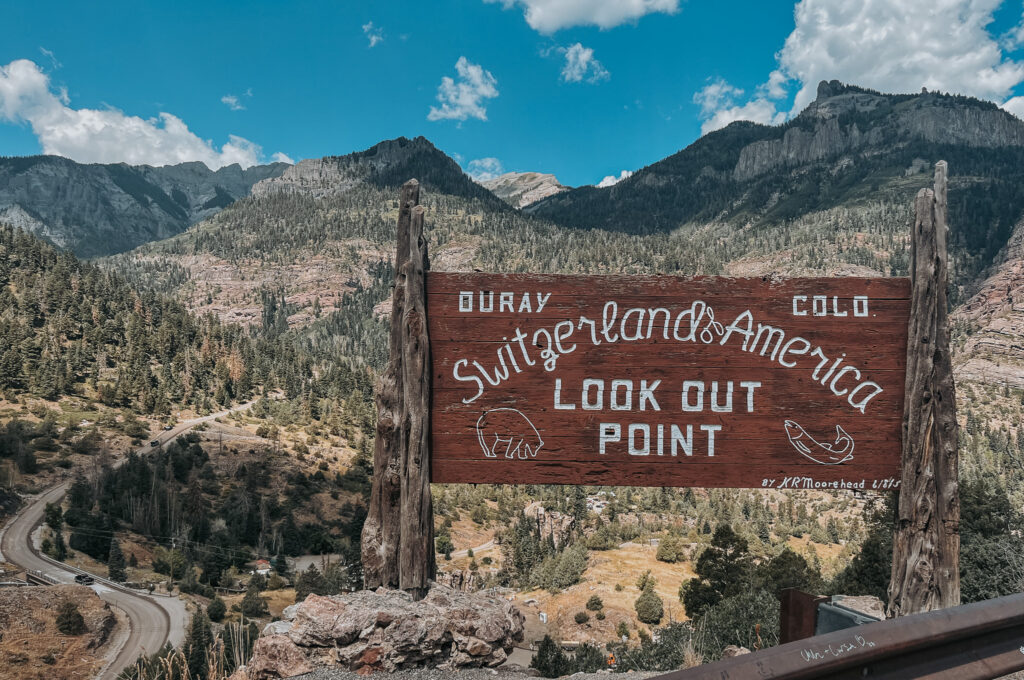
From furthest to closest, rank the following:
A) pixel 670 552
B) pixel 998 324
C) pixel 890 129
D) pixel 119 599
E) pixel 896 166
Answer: pixel 890 129 < pixel 896 166 < pixel 998 324 < pixel 670 552 < pixel 119 599

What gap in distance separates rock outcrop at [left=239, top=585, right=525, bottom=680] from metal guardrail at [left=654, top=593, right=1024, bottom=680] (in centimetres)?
A: 232

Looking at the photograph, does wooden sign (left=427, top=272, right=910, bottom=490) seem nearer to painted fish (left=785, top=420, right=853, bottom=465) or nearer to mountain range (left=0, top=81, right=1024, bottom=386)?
painted fish (left=785, top=420, right=853, bottom=465)

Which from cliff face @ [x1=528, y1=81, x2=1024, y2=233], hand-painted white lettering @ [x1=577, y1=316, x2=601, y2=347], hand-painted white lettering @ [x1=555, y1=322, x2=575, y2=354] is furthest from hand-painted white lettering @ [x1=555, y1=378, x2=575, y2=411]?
cliff face @ [x1=528, y1=81, x2=1024, y2=233]

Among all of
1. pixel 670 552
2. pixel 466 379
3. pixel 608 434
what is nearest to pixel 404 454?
pixel 466 379

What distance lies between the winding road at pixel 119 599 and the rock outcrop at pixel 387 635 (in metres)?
24.8

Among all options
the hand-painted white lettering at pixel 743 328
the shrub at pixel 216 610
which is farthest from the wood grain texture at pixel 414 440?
the shrub at pixel 216 610

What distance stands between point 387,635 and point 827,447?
2.79 meters

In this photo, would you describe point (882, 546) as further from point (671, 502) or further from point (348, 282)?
point (348, 282)

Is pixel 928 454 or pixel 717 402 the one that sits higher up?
pixel 717 402

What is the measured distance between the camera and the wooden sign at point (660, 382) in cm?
363

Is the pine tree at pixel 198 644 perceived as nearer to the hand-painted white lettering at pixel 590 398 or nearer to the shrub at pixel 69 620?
the shrub at pixel 69 620

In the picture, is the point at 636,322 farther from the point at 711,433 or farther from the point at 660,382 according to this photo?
the point at 711,433

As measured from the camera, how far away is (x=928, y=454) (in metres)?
3.55

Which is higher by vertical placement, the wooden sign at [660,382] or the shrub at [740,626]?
the wooden sign at [660,382]
